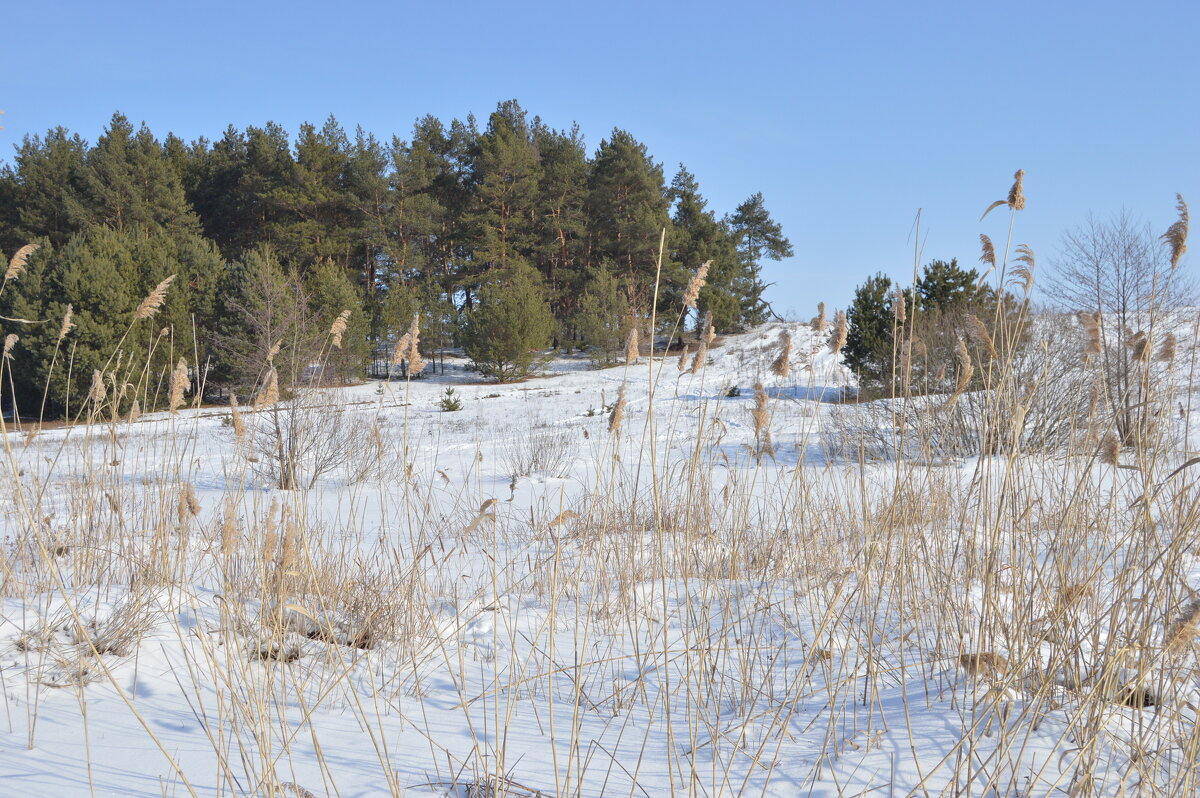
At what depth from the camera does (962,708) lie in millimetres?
2062

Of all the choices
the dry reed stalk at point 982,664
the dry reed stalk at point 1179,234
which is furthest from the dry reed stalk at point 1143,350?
the dry reed stalk at point 982,664

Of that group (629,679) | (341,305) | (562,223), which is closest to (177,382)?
(629,679)

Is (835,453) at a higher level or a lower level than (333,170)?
lower

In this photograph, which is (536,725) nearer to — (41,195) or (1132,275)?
(1132,275)

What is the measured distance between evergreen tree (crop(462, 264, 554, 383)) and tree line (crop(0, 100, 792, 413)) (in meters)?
0.12

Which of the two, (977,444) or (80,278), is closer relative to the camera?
(977,444)

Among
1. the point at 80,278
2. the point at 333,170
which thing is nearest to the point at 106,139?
the point at 333,170

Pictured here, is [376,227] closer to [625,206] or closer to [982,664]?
[625,206]

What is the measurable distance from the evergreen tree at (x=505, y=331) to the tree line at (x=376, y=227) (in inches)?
4.6

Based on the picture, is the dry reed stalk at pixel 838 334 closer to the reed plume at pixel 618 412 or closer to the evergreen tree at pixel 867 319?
the reed plume at pixel 618 412

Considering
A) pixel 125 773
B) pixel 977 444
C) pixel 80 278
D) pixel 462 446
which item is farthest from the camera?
pixel 80 278

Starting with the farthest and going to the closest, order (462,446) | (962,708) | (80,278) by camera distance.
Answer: (80,278)
(462,446)
(962,708)

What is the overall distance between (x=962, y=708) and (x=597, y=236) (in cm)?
3263

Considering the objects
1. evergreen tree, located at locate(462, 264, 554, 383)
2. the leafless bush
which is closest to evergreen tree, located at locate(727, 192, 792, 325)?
evergreen tree, located at locate(462, 264, 554, 383)
